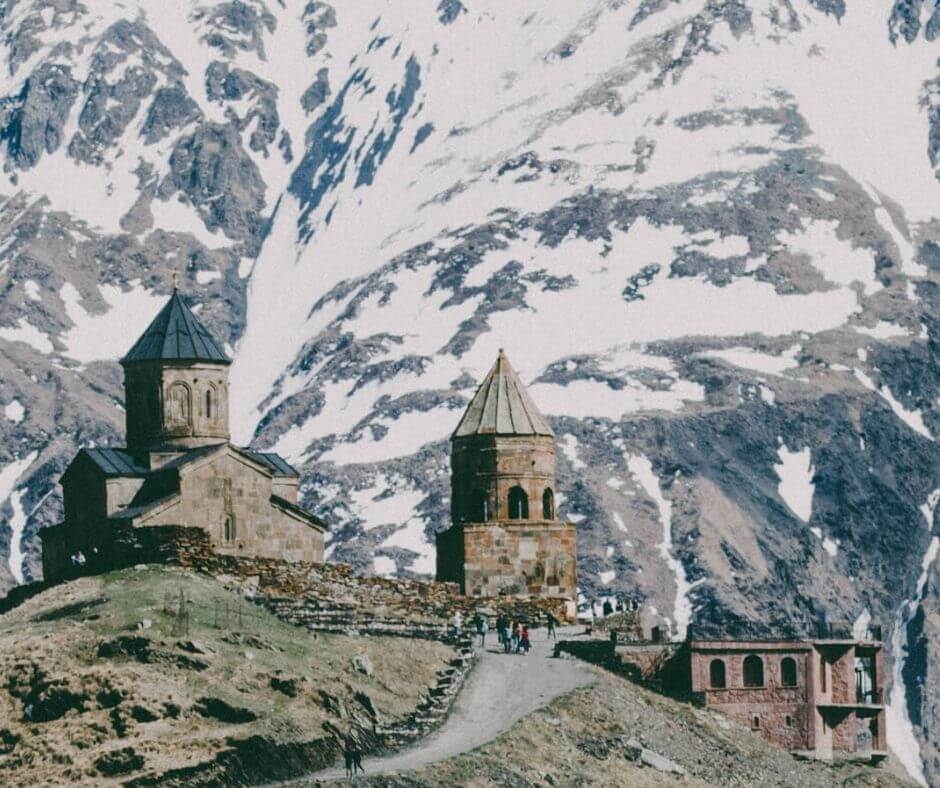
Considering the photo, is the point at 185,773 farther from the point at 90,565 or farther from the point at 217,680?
the point at 90,565

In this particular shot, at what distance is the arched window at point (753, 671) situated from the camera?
87.4 m

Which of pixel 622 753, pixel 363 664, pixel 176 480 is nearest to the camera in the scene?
pixel 622 753

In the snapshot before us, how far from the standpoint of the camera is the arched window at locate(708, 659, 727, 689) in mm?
87188

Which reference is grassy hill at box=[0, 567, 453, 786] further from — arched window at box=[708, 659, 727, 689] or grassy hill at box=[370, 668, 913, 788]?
arched window at box=[708, 659, 727, 689]

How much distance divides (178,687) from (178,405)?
94.2 ft

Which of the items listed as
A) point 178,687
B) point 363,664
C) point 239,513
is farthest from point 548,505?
point 178,687

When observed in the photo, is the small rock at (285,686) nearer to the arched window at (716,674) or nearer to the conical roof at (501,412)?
the arched window at (716,674)

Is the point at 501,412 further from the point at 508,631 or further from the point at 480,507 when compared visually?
the point at 508,631

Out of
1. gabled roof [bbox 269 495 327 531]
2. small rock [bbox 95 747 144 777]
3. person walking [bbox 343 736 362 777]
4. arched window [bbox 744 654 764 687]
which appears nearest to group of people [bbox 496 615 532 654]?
arched window [bbox 744 654 764 687]

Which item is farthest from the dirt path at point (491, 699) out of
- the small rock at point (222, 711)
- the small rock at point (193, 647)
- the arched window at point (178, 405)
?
the arched window at point (178, 405)

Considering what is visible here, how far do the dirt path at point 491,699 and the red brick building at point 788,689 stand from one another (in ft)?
13.2

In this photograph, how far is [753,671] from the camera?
3445 inches

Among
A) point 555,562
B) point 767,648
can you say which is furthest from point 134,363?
point 767,648

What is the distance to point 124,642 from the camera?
7362 centimetres
